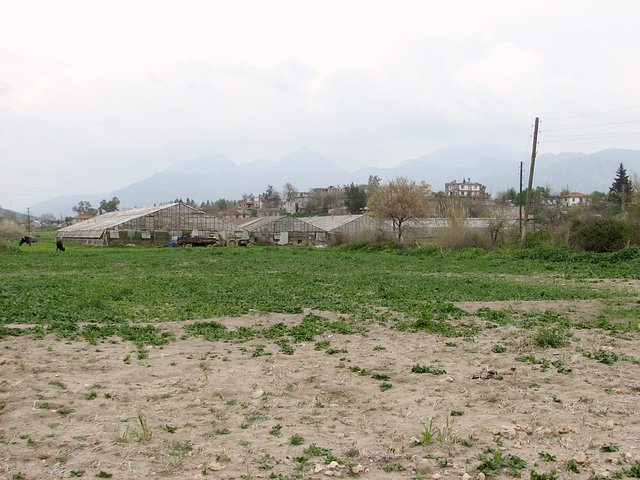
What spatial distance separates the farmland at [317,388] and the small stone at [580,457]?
0.03 feet

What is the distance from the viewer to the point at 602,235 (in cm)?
3494

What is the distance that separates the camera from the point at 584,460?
5473 mm

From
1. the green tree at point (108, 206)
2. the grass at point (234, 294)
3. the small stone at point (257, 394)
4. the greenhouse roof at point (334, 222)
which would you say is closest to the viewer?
the small stone at point (257, 394)

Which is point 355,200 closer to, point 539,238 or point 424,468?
point 539,238

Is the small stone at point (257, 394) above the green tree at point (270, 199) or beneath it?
beneath

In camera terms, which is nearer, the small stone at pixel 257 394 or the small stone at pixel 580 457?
the small stone at pixel 580 457

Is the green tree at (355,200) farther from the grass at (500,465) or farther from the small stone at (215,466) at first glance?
the small stone at (215,466)

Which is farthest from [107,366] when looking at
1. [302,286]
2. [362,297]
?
[302,286]

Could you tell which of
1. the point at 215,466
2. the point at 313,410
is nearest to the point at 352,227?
the point at 313,410

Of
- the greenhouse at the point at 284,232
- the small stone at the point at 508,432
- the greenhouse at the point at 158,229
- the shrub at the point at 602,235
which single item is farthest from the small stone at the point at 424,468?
the greenhouse at the point at 284,232

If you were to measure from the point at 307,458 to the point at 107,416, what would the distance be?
8.96 ft

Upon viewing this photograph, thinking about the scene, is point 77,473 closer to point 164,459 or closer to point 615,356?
point 164,459

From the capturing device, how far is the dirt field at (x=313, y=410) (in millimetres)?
5527

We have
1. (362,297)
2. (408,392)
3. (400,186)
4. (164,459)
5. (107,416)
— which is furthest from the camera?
(400,186)
